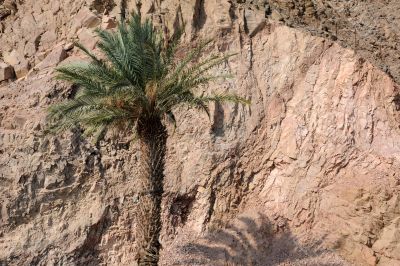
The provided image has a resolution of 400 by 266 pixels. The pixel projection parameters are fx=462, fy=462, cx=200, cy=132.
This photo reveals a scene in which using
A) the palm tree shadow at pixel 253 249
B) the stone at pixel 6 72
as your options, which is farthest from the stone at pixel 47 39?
the palm tree shadow at pixel 253 249

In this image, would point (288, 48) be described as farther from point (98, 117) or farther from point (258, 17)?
point (98, 117)

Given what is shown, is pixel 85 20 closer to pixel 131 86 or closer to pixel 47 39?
pixel 47 39

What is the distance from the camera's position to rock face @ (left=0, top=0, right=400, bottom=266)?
15.3 metres

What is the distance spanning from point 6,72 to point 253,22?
1055cm

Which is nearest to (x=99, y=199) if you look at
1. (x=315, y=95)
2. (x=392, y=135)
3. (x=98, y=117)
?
(x=98, y=117)

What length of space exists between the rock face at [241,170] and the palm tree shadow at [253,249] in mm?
38

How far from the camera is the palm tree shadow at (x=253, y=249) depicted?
15.4m

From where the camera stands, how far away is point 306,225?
16.1m

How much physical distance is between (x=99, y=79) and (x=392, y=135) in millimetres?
10602

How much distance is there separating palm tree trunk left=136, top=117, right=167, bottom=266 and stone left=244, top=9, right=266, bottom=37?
26.3ft

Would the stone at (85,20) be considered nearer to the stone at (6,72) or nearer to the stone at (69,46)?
the stone at (69,46)

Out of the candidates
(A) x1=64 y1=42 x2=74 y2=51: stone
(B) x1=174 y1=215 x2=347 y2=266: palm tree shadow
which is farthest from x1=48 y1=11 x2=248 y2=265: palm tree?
(A) x1=64 y1=42 x2=74 y2=51: stone

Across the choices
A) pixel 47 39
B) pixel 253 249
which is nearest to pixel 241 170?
pixel 253 249

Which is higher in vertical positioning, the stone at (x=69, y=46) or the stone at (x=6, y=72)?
the stone at (x=69, y=46)
